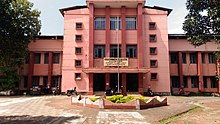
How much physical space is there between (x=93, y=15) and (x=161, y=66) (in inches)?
453

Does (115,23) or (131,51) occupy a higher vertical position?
(115,23)

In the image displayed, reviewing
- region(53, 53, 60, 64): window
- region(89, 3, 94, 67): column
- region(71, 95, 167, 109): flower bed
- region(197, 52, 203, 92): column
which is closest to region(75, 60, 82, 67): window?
region(89, 3, 94, 67): column

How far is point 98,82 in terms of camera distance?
26.8 metres

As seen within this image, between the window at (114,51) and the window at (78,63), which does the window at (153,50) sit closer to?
the window at (114,51)

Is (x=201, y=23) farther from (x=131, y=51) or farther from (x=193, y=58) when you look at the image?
(x=193, y=58)

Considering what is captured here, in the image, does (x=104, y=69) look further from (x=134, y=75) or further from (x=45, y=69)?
(x=45, y=69)

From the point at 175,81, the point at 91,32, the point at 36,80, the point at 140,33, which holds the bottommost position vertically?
the point at 175,81

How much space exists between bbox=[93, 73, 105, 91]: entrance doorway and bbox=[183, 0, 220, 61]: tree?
13168 millimetres

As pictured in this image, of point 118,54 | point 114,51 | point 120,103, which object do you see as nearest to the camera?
point 120,103

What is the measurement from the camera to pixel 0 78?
89.2 ft

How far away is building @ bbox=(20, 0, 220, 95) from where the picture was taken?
26.6 metres

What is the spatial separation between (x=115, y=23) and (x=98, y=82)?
842 cm

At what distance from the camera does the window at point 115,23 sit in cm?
2771

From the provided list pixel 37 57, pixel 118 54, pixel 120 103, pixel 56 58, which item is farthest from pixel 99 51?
pixel 120 103
